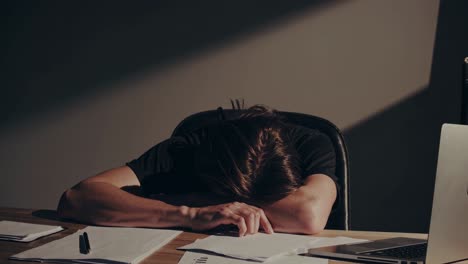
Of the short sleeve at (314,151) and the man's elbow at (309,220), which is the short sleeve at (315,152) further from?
the man's elbow at (309,220)

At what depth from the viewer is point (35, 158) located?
9.86 feet

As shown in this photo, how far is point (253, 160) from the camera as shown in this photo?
4.66 ft

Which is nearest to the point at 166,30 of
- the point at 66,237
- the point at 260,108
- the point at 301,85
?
the point at 301,85

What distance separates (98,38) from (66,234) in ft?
6.06

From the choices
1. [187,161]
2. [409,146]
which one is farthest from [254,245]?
[409,146]

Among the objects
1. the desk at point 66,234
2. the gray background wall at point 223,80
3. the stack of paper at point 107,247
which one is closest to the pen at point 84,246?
the stack of paper at point 107,247

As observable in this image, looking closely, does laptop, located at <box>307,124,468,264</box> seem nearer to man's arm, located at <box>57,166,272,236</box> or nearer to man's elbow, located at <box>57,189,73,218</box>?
man's arm, located at <box>57,166,272,236</box>

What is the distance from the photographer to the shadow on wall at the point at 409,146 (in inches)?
96.8

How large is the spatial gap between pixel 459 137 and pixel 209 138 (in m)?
0.82

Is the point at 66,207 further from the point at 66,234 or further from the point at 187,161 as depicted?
the point at 187,161

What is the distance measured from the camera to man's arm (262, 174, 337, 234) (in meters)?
1.25

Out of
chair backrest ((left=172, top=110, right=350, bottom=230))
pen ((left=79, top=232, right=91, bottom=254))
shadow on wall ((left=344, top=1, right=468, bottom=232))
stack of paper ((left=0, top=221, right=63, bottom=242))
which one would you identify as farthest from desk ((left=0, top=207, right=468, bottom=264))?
shadow on wall ((left=344, top=1, right=468, bottom=232))

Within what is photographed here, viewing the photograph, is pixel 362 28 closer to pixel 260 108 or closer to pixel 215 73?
pixel 215 73

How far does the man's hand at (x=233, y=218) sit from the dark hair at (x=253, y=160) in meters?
0.11
